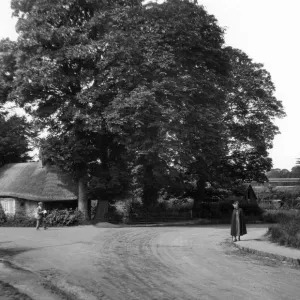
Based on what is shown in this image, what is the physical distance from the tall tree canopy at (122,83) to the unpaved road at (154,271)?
1306cm

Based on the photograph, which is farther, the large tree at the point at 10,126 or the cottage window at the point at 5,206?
the cottage window at the point at 5,206

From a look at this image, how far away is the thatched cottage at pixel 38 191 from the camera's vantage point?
111 ft

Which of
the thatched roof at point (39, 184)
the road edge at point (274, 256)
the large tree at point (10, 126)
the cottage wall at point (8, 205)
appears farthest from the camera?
the cottage wall at point (8, 205)

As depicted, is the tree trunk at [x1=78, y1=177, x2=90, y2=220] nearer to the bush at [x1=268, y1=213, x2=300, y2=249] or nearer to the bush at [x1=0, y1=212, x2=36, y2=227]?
the bush at [x1=0, y1=212, x2=36, y2=227]

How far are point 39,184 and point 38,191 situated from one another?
1034 millimetres

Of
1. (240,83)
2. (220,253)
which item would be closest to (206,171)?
(240,83)

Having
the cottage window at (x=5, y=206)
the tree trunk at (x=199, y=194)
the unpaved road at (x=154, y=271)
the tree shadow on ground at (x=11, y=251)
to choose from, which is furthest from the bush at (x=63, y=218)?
the tree shadow on ground at (x=11, y=251)

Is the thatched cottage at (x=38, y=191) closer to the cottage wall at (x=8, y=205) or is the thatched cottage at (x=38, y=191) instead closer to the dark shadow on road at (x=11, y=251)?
the cottage wall at (x=8, y=205)

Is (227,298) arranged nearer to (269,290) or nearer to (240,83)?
(269,290)

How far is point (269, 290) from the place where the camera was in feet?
30.4

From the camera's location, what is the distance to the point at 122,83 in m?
30.0

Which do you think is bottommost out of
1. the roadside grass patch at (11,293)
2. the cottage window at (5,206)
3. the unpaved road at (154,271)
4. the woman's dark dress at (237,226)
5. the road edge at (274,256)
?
the road edge at (274,256)

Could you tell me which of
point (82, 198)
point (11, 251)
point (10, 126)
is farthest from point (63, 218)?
point (11, 251)

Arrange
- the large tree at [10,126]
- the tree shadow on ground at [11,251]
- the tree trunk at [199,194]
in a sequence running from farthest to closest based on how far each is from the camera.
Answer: the tree trunk at [199,194]
the large tree at [10,126]
the tree shadow on ground at [11,251]
